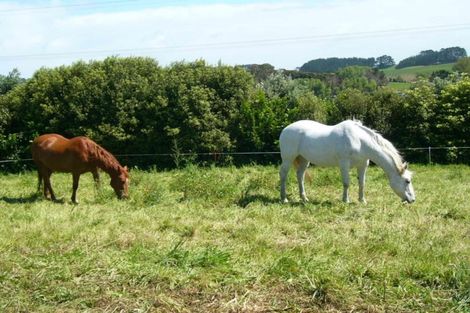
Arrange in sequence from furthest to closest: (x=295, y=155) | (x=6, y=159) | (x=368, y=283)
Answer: (x=6, y=159) → (x=295, y=155) → (x=368, y=283)

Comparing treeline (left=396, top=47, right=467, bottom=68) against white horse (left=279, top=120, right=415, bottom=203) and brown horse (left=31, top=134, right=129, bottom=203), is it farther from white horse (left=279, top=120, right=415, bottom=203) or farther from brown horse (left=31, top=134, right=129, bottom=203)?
brown horse (left=31, top=134, right=129, bottom=203)

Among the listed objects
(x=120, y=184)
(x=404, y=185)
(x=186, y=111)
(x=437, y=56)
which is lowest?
(x=404, y=185)

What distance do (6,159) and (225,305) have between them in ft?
51.3

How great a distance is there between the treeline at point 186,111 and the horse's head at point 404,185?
331 inches

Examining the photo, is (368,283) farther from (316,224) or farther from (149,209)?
(149,209)

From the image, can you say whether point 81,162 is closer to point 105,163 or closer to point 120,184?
point 105,163

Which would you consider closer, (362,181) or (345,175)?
(345,175)

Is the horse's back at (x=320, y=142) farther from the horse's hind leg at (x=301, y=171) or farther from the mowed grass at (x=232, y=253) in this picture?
the mowed grass at (x=232, y=253)

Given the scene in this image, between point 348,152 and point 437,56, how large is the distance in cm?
7962

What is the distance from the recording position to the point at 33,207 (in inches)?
424

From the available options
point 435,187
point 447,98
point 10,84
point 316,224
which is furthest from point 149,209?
point 10,84

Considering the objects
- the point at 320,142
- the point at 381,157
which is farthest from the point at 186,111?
the point at 381,157

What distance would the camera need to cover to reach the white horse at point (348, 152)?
10789mm

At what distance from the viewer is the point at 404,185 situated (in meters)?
10.7
